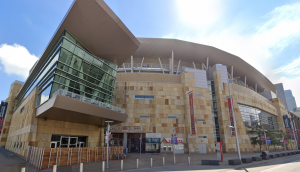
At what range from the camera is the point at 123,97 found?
129 ft

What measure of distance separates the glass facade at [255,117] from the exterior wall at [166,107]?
15269 mm

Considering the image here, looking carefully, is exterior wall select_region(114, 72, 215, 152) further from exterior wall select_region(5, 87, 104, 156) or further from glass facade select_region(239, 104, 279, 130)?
glass facade select_region(239, 104, 279, 130)

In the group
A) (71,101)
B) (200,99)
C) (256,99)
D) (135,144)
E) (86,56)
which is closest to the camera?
(71,101)

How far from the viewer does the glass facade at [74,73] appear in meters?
20.2

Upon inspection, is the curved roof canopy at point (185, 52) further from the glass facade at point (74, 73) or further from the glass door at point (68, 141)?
the glass door at point (68, 141)

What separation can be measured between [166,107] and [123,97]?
1074 cm

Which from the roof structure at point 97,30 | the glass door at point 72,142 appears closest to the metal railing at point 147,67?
the roof structure at point 97,30

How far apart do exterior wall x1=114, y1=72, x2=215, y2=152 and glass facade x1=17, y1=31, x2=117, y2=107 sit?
11046 mm

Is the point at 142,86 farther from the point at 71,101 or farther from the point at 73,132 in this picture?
the point at 71,101

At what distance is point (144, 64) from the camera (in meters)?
54.3

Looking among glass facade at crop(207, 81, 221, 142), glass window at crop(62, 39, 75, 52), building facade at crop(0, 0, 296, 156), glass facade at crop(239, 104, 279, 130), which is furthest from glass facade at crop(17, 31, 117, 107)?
glass facade at crop(239, 104, 279, 130)

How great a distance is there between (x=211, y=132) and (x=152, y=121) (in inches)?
552

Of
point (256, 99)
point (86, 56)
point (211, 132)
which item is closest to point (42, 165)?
point (86, 56)

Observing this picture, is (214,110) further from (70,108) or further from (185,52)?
(70,108)
